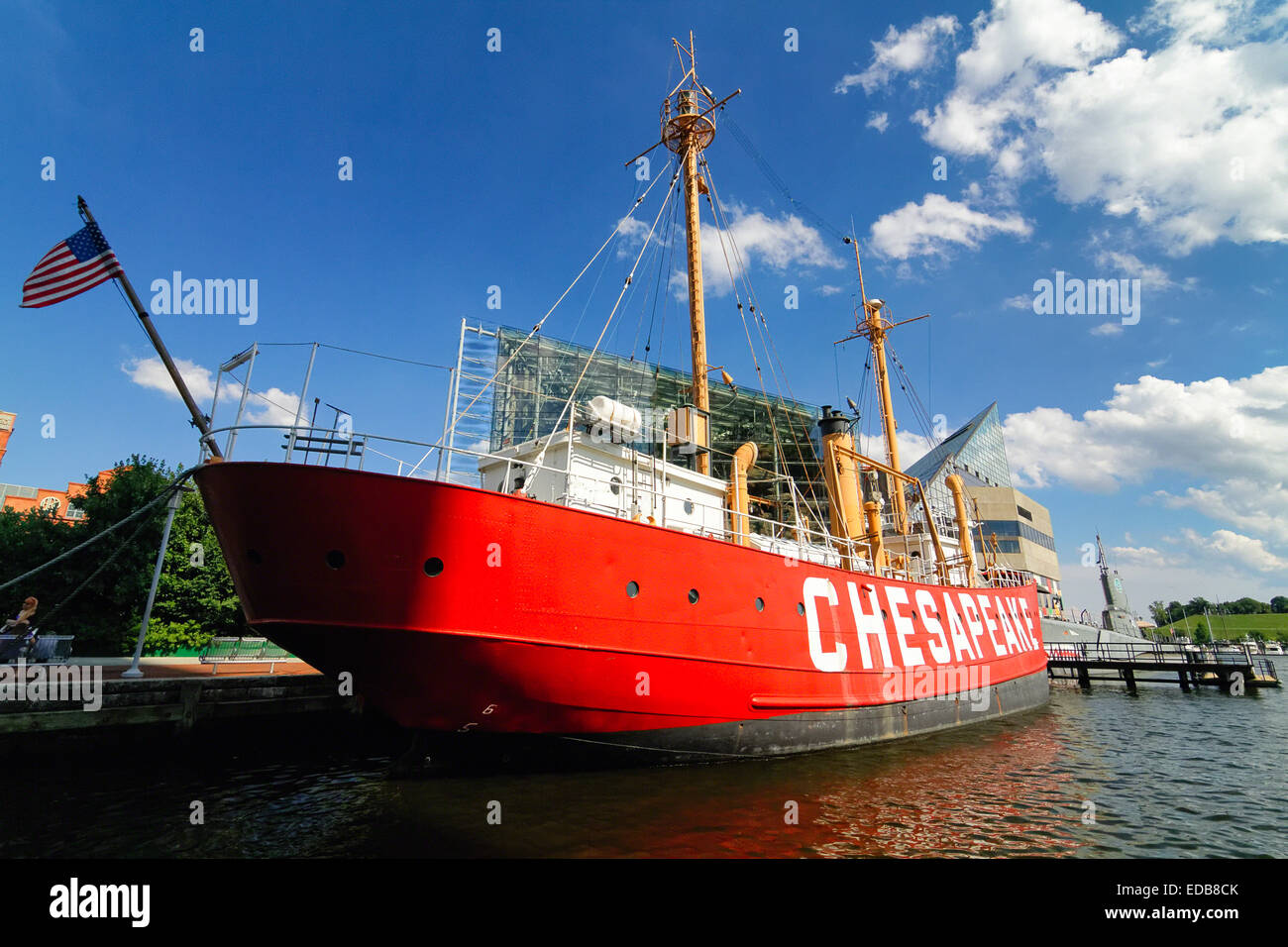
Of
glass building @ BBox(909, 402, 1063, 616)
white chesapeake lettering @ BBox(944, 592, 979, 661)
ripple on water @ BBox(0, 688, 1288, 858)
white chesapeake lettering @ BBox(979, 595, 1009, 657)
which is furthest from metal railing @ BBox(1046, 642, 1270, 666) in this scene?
ripple on water @ BBox(0, 688, 1288, 858)

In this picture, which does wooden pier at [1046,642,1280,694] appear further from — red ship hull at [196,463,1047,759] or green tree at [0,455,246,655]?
green tree at [0,455,246,655]

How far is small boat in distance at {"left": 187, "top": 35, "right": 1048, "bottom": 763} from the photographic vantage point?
7.27 metres

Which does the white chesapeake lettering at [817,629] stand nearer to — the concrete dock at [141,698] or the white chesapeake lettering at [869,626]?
the white chesapeake lettering at [869,626]

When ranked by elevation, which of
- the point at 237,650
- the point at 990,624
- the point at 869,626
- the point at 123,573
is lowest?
the point at 237,650

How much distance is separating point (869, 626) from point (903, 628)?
60.6 inches

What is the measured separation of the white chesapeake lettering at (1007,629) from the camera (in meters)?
18.3

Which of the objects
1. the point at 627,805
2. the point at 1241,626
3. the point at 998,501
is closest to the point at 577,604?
the point at 627,805

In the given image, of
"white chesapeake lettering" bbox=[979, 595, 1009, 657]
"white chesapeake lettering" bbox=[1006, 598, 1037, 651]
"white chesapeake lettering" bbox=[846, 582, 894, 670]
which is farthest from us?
"white chesapeake lettering" bbox=[1006, 598, 1037, 651]

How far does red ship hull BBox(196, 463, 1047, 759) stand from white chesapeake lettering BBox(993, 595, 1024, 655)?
9.72 metres

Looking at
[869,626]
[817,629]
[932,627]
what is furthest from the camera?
[932,627]

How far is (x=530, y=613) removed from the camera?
789cm

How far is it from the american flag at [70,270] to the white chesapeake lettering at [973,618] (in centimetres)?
1895

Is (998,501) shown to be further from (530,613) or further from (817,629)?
(530,613)
